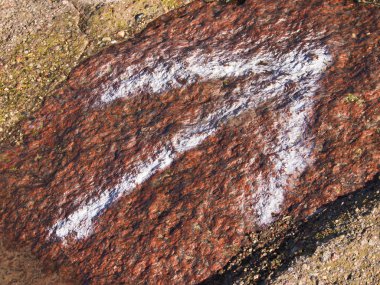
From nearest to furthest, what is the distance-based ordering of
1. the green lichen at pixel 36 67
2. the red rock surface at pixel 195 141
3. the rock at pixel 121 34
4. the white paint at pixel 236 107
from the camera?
the red rock surface at pixel 195 141, the white paint at pixel 236 107, the green lichen at pixel 36 67, the rock at pixel 121 34

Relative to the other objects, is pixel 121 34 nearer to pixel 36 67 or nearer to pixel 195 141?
pixel 36 67

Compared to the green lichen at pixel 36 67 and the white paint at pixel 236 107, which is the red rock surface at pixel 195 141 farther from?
the green lichen at pixel 36 67

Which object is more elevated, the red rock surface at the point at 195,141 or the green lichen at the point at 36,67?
the green lichen at the point at 36,67

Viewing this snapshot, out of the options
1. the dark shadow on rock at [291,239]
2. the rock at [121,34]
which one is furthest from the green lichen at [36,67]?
the dark shadow on rock at [291,239]

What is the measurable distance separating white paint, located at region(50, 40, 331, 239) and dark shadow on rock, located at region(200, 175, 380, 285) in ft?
0.62

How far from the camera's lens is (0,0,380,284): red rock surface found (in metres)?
4.24

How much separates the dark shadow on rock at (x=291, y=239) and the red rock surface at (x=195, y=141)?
0.25 feet

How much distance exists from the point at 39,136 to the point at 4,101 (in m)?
0.61

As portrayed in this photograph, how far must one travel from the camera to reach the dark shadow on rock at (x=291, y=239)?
3.91 m

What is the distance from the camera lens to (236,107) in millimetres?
4762

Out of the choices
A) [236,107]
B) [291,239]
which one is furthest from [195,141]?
[291,239]

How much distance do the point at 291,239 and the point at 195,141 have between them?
3.54 ft

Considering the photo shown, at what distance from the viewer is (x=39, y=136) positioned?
5.18 m

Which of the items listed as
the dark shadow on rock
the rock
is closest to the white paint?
the dark shadow on rock
